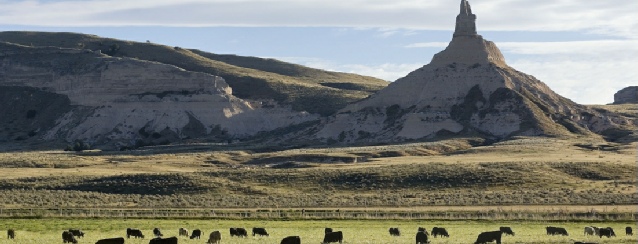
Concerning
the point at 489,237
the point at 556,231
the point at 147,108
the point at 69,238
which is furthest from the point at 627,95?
the point at 69,238

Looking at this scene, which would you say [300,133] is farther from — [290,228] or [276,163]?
[290,228]

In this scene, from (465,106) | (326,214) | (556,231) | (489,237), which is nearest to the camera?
(489,237)

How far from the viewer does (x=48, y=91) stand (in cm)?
17475

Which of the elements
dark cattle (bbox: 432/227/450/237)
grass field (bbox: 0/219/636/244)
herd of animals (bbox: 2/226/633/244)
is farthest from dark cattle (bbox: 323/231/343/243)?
dark cattle (bbox: 432/227/450/237)

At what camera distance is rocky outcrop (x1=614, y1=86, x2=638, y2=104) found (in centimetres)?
18712

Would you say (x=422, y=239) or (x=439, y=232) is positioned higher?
(x=422, y=239)

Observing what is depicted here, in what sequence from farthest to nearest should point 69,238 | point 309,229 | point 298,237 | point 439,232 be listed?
point 309,229
point 439,232
point 69,238
point 298,237

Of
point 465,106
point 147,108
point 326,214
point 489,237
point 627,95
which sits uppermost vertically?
point 627,95

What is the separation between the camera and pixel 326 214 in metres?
58.1

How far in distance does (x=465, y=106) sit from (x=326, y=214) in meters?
76.4

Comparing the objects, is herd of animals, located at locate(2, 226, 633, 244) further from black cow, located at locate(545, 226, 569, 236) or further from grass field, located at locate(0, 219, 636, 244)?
grass field, located at locate(0, 219, 636, 244)

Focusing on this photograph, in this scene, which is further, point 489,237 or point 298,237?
point 489,237

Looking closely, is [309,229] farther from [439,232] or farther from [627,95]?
[627,95]

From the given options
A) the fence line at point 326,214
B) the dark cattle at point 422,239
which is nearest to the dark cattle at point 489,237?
the dark cattle at point 422,239
